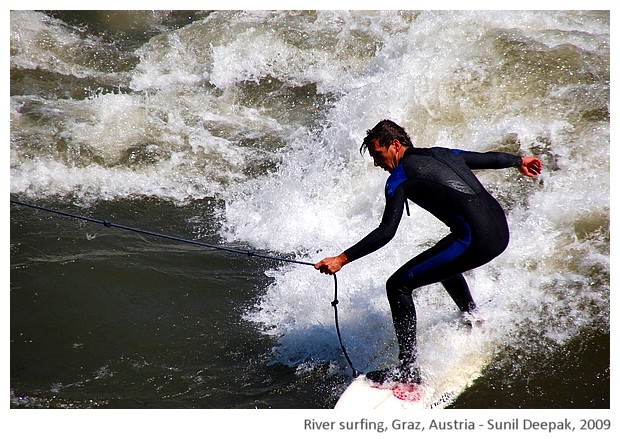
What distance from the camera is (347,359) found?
4082 mm

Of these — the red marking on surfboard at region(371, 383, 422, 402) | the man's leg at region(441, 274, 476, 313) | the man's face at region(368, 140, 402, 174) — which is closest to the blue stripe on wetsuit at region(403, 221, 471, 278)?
the man's leg at region(441, 274, 476, 313)

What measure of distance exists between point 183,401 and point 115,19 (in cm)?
731

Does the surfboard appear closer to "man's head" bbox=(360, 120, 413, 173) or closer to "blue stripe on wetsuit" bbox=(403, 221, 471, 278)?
"blue stripe on wetsuit" bbox=(403, 221, 471, 278)

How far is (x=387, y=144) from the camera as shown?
3600 mm

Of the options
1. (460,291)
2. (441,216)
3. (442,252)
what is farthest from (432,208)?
(460,291)

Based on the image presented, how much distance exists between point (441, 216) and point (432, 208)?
0.08 m

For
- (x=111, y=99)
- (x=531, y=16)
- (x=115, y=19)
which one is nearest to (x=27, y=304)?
(x=111, y=99)

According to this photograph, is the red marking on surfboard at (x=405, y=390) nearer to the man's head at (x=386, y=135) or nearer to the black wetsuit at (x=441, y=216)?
the black wetsuit at (x=441, y=216)

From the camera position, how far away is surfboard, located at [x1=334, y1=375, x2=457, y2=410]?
383 cm

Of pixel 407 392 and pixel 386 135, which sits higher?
pixel 386 135

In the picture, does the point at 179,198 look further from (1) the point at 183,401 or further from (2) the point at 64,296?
(1) the point at 183,401

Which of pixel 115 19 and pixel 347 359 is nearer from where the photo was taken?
pixel 347 359

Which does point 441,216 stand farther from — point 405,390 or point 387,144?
point 405,390

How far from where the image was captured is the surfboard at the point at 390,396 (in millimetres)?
3832
